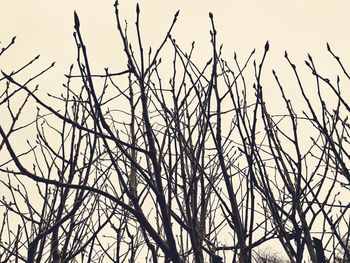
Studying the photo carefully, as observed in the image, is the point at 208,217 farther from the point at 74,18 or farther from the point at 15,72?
the point at 74,18

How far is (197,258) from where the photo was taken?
1.54 m

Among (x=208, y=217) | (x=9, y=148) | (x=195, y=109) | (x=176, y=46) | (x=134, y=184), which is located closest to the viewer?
(x=9, y=148)

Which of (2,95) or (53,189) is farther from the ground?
(2,95)

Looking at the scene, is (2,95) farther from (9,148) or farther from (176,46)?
(9,148)

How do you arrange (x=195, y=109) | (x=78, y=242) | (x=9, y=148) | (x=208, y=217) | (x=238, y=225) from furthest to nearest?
(x=208, y=217) < (x=78, y=242) < (x=195, y=109) < (x=238, y=225) < (x=9, y=148)

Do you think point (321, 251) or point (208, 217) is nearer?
point (321, 251)

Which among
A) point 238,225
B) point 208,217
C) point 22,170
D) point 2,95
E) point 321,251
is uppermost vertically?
point 2,95

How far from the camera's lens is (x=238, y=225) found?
5.49ft

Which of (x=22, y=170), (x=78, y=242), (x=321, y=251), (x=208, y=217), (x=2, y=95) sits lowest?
(x=321, y=251)

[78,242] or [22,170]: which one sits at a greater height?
[78,242]

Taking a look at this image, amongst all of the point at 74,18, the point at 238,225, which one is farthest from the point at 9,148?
the point at 238,225

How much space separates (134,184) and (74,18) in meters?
2.52

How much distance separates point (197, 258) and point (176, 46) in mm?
1332

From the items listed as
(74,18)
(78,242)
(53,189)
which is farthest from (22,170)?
(53,189)
